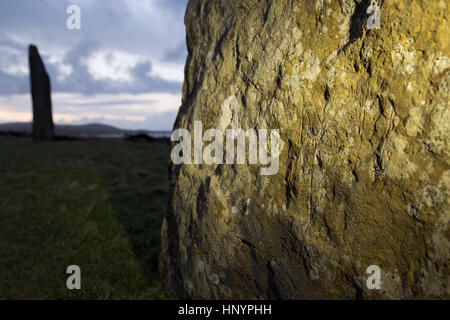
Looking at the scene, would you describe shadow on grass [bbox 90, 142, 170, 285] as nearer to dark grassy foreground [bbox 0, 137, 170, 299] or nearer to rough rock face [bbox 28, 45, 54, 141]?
dark grassy foreground [bbox 0, 137, 170, 299]

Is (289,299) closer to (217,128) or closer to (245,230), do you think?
(245,230)

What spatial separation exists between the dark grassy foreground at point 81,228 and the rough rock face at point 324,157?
1025 mm

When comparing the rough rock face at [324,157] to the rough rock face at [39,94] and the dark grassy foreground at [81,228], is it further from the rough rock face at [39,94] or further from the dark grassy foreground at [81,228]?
the rough rock face at [39,94]

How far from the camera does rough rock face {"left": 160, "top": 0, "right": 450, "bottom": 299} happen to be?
4.98 ft

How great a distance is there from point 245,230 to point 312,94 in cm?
107

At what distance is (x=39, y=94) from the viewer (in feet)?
38.1

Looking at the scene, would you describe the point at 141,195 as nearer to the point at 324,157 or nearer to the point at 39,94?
the point at 324,157

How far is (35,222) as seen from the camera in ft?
13.8

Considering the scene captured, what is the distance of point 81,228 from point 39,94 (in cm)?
1020

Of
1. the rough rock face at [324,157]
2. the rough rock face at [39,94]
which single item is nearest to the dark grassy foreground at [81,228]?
the rough rock face at [324,157]

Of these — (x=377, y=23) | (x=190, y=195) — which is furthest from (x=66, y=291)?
(x=377, y=23)

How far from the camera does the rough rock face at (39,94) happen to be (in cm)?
1165

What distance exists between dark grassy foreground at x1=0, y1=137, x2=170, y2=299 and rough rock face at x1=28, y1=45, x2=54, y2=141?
486cm

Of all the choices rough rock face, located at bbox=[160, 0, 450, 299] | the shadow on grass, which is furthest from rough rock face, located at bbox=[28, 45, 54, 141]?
rough rock face, located at bbox=[160, 0, 450, 299]
